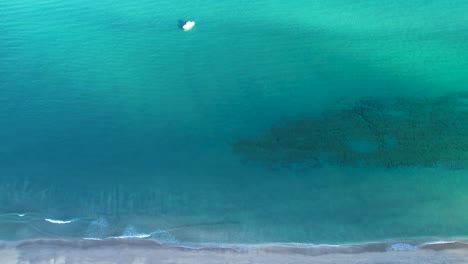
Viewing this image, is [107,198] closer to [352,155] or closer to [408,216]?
[352,155]

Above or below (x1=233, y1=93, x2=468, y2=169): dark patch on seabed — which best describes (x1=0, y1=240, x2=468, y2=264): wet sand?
below

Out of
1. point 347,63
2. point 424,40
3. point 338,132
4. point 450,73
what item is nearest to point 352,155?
point 338,132

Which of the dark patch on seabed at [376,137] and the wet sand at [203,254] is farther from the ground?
the dark patch on seabed at [376,137]

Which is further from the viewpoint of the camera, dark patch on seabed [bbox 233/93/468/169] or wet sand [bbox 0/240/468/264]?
dark patch on seabed [bbox 233/93/468/169]

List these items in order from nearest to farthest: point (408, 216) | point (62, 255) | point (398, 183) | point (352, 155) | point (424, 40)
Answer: point (62, 255)
point (408, 216)
point (398, 183)
point (352, 155)
point (424, 40)
